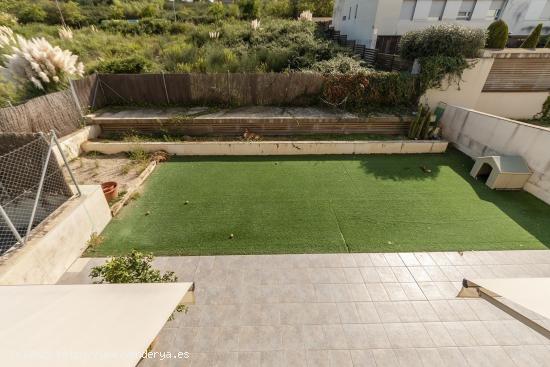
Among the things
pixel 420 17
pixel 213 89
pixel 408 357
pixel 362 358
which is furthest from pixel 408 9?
pixel 362 358

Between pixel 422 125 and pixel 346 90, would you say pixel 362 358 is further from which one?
pixel 346 90

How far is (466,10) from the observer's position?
15508 millimetres

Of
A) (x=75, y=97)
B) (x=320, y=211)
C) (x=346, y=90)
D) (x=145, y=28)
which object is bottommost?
(x=320, y=211)

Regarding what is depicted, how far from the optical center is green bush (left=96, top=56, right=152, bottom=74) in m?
10.5

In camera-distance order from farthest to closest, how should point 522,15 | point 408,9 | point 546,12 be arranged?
point 546,12
point 522,15
point 408,9

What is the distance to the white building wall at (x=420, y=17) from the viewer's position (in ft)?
46.8

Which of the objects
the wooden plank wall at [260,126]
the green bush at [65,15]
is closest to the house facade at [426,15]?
the wooden plank wall at [260,126]

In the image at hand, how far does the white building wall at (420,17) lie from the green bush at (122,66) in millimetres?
13036

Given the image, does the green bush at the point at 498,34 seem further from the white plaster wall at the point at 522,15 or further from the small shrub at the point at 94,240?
the small shrub at the point at 94,240

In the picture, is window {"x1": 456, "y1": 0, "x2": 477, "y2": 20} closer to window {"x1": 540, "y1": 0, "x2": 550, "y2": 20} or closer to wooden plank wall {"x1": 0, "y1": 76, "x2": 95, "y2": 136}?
window {"x1": 540, "y1": 0, "x2": 550, "y2": 20}

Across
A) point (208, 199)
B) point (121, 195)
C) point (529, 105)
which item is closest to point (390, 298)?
point (208, 199)

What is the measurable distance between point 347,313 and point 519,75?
11985 millimetres

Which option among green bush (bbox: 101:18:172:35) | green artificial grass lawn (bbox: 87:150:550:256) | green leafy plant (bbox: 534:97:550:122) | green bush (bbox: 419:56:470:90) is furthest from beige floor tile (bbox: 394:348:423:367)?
green bush (bbox: 101:18:172:35)

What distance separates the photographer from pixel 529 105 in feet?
32.9
